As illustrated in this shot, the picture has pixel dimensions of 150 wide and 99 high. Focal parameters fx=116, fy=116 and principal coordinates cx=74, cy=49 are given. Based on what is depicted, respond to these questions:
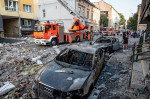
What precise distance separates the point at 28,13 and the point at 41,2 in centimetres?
433

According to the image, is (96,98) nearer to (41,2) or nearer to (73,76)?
(73,76)

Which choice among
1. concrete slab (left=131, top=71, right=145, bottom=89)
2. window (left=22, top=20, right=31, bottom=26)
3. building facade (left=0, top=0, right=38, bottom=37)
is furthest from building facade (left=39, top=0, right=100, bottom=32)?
concrete slab (left=131, top=71, right=145, bottom=89)

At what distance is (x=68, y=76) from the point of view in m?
3.54

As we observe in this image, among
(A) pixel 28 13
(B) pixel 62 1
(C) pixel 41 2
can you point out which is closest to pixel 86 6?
(B) pixel 62 1

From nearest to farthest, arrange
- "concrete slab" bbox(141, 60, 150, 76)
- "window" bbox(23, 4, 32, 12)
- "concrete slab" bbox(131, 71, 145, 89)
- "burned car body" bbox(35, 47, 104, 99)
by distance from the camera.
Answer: "burned car body" bbox(35, 47, 104, 99), "concrete slab" bbox(131, 71, 145, 89), "concrete slab" bbox(141, 60, 150, 76), "window" bbox(23, 4, 32, 12)

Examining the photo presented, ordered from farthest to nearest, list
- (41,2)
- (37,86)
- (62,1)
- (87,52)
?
(41,2) < (62,1) < (87,52) < (37,86)

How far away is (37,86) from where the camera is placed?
3.45 metres

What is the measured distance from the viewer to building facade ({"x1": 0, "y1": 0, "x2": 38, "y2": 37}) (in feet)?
67.3

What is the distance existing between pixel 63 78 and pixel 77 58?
1326 mm

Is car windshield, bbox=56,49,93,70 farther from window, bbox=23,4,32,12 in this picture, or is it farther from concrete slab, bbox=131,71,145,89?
window, bbox=23,4,32,12

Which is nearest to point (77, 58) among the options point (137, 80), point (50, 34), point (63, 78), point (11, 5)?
point (63, 78)

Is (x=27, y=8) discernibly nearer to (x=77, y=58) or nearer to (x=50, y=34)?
(x=50, y=34)

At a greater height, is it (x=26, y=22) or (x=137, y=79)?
(x=26, y=22)

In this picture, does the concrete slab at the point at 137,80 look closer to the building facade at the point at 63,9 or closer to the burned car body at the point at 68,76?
the burned car body at the point at 68,76
